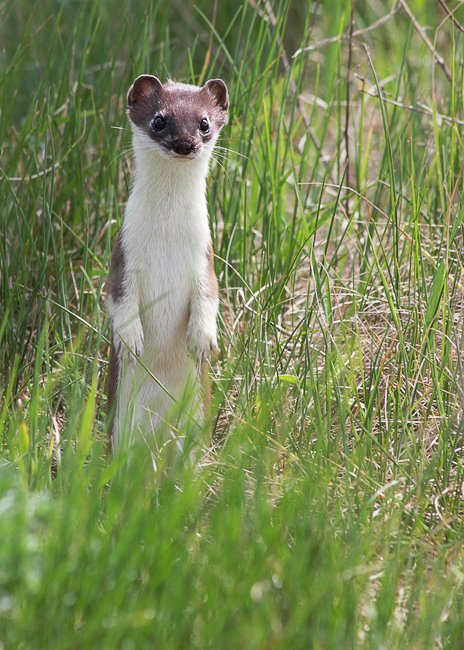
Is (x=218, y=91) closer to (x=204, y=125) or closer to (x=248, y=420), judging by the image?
(x=204, y=125)

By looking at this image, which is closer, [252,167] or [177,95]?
[177,95]

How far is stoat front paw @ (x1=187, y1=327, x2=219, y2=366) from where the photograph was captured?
4047 mm

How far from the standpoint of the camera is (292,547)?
116 inches

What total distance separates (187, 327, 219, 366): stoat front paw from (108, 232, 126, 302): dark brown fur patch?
1.02 feet

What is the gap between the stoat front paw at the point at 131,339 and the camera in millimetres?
3924

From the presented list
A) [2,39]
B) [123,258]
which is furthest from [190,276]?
[2,39]

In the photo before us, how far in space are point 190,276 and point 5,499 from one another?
64.0 inches

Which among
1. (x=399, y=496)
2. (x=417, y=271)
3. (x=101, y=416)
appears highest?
(x=417, y=271)

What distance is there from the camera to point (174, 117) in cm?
390

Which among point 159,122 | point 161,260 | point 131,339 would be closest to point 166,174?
point 159,122

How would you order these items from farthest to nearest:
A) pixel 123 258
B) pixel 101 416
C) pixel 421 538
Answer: pixel 101 416, pixel 123 258, pixel 421 538

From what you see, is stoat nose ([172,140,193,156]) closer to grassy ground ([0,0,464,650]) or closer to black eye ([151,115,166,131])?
black eye ([151,115,166,131])

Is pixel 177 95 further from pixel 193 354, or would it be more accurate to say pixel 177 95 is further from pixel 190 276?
pixel 193 354

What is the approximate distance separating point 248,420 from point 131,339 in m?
0.60
